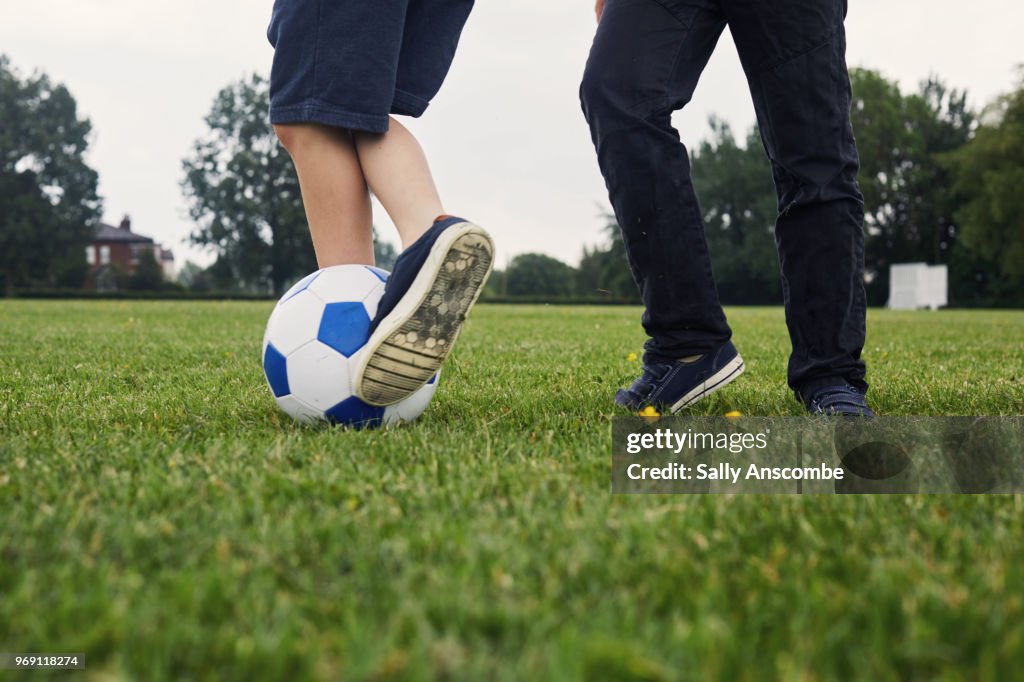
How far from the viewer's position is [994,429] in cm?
213

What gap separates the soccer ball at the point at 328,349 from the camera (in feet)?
7.30

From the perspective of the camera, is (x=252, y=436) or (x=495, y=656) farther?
(x=252, y=436)

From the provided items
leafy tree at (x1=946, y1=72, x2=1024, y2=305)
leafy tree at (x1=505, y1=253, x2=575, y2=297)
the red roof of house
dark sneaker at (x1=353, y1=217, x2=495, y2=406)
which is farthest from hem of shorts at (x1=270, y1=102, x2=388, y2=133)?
the red roof of house

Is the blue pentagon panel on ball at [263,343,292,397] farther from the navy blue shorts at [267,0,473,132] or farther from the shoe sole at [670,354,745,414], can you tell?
the shoe sole at [670,354,745,414]

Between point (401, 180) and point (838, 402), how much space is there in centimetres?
146

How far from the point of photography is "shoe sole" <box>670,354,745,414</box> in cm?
262

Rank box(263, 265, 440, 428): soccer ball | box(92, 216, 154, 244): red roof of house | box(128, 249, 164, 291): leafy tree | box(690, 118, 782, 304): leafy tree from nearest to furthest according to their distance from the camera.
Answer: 1. box(263, 265, 440, 428): soccer ball
2. box(690, 118, 782, 304): leafy tree
3. box(128, 249, 164, 291): leafy tree
4. box(92, 216, 154, 244): red roof of house

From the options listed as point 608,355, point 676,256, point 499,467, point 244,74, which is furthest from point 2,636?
point 244,74

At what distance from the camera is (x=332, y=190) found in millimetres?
2389

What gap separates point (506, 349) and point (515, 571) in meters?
4.46

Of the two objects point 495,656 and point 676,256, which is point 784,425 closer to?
point 676,256

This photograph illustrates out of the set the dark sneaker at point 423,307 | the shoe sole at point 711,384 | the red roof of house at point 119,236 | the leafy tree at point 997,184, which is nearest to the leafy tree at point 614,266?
the leafy tree at point 997,184

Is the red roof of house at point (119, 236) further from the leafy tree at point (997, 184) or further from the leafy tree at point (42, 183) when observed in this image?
the leafy tree at point (997, 184)

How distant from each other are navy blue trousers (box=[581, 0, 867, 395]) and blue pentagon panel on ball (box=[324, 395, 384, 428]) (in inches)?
39.2
